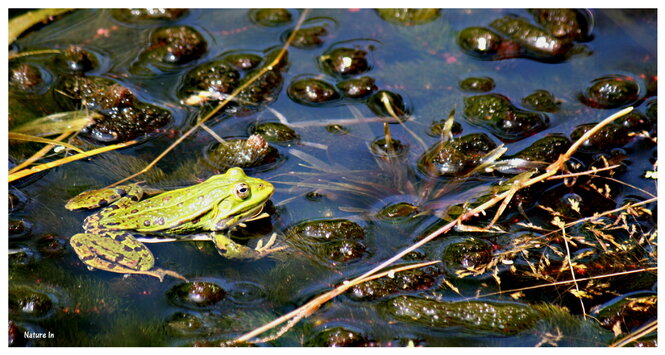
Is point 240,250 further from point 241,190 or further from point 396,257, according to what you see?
point 396,257

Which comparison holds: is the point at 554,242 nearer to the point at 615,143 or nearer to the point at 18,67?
the point at 615,143

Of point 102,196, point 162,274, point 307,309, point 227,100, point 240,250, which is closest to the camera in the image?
point 307,309

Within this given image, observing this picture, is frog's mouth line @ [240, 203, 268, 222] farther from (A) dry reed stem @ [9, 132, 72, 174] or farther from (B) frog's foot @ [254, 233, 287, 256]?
(A) dry reed stem @ [9, 132, 72, 174]

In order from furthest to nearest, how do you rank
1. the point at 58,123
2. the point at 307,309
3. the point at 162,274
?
the point at 58,123
the point at 162,274
the point at 307,309

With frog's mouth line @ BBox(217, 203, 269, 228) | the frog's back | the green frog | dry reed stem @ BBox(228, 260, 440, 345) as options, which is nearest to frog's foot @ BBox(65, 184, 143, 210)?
the green frog

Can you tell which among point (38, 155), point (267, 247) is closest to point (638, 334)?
point (267, 247)

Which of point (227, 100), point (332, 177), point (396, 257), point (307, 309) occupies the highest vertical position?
point (227, 100)

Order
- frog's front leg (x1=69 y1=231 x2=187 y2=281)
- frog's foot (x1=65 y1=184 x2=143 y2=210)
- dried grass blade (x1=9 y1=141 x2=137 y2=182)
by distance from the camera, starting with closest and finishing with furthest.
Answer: frog's front leg (x1=69 y1=231 x2=187 y2=281) < frog's foot (x1=65 y1=184 x2=143 y2=210) < dried grass blade (x1=9 y1=141 x2=137 y2=182)

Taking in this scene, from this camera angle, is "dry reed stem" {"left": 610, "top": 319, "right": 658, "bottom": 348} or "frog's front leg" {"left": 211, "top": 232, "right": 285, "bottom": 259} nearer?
"dry reed stem" {"left": 610, "top": 319, "right": 658, "bottom": 348}
